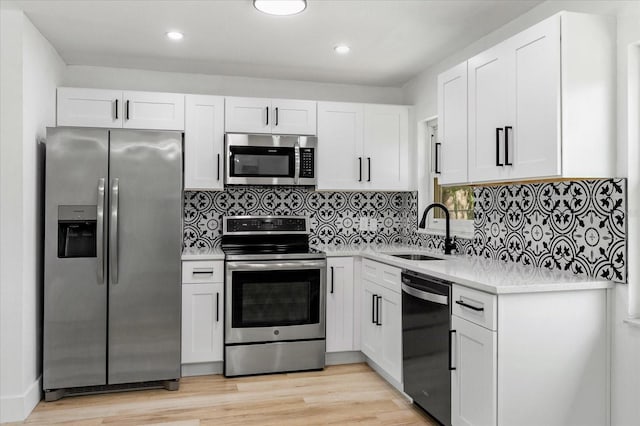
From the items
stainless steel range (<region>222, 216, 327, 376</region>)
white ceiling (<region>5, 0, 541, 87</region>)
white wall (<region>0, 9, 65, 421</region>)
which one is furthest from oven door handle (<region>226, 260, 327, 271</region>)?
white ceiling (<region>5, 0, 541, 87</region>)

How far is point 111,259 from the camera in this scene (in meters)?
3.29

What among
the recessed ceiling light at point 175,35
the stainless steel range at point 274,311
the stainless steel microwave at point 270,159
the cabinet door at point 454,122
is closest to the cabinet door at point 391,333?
the stainless steel range at point 274,311

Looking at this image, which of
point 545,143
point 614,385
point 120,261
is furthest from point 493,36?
point 120,261

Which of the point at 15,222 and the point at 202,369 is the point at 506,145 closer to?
the point at 202,369

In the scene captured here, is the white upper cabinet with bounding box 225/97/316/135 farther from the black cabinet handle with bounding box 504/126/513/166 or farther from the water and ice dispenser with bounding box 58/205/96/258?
the black cabinet handle with bounding box 504/126/513/166

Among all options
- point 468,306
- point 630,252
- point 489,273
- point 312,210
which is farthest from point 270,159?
point 630,252

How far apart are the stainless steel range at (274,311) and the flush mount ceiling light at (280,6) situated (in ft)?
5.79

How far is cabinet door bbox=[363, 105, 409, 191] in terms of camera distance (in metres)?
4.28

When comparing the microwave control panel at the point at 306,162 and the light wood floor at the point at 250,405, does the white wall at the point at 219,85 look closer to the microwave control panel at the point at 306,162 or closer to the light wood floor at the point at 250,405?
the microwave control panel at the point at 306,162

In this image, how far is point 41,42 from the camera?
3.29 m

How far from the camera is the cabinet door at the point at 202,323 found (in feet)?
12.0

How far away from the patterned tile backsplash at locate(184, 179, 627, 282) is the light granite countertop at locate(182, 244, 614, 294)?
106 mm

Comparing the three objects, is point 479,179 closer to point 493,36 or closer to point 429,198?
point 493,36

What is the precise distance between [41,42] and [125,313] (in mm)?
1924
